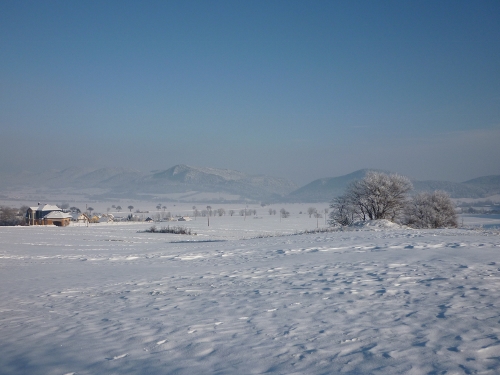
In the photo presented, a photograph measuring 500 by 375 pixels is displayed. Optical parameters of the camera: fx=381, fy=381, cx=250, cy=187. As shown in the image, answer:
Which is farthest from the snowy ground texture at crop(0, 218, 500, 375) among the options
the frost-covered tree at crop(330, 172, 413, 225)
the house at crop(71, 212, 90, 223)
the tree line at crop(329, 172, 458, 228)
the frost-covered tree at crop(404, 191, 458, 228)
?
the house at crop(71, 212, 90, 223)

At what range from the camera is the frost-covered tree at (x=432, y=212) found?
53969mm

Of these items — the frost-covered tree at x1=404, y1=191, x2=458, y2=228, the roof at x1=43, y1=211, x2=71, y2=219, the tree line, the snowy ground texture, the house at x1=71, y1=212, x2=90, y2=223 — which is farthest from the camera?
the house at x1=71, y1=212, x2=90, y2=223

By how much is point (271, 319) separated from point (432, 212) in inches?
2060

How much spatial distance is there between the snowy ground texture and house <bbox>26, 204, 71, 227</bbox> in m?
94.9

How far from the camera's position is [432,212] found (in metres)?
54.1

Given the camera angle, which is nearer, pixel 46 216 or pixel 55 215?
pixel 46 216

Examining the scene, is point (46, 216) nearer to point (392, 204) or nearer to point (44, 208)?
point (44, 208)

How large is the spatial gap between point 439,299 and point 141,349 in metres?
6.79

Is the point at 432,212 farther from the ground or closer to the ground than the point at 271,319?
farther from the ground

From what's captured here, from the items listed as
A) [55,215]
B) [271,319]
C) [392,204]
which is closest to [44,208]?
[55,215]

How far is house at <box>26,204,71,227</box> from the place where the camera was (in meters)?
101

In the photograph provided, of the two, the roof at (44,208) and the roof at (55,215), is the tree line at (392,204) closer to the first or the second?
the roof at (55,215)

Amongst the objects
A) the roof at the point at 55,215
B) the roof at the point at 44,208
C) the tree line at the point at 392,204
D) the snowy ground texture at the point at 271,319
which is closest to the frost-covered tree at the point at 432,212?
the tree line at the point at 392,204

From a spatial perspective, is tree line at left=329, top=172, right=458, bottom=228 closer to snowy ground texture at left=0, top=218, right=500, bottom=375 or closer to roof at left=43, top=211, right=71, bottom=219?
snowy ground texture at left=0, top=218, right=500, bottom=375
